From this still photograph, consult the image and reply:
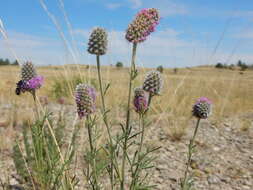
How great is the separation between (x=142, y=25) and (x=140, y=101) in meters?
0.54

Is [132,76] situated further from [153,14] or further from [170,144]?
[170,144]

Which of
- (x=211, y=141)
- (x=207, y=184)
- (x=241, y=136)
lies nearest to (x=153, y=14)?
(x=207, y=184)

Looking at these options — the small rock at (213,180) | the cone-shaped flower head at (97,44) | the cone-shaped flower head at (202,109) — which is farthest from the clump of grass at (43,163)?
the small rock at (213,180)

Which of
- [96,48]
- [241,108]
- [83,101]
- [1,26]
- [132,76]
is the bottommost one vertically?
[241,108]

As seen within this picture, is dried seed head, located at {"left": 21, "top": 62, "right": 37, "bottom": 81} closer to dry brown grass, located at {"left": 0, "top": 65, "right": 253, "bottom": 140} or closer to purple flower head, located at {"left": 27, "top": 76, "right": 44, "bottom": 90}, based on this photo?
purple flower head, located at {"left": 27, "top": 76, "right": 44, "bottom": 90}

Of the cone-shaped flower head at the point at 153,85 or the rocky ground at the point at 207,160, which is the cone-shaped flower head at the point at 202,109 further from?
the rocky ground at the point at 207,160

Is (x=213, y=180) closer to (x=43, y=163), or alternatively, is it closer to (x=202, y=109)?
(x=202, y=109)

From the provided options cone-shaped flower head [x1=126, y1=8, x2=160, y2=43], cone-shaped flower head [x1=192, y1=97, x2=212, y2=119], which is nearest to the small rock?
cone-shaped flower head [x1=192, y1=97, x2=212, y2=119]

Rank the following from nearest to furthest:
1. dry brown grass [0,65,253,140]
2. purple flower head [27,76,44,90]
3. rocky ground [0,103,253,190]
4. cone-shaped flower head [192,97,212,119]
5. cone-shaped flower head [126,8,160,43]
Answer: cone-shaped flower head [126,8,160,43] < purple flower head [27,76,44,90] < cone-shaped flower head [192,97,212,119] < rocky ground [0,103,253,190] < dry brown grass [0,65,253,140]

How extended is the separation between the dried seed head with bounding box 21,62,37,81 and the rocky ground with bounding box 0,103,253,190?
1068 millimetres

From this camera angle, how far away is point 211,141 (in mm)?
4387

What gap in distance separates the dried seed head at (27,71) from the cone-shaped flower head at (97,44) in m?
0.44

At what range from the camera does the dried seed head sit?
181 centimetres

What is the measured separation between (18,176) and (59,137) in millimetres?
662
